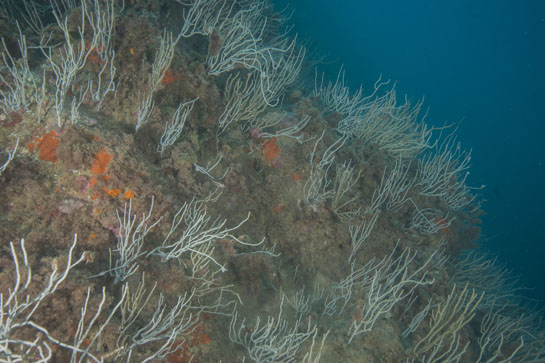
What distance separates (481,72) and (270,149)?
77.7 meters

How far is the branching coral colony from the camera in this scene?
7.39 feet

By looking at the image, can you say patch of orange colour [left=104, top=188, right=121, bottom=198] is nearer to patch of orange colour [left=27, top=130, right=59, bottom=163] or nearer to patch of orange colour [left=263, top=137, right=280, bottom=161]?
patch of orange colour [left=27, top=130, right=59, bottom=163]

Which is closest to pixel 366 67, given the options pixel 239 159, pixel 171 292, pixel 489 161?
pixel 489 161

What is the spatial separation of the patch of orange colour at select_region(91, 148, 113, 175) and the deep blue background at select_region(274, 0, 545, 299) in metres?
18.8

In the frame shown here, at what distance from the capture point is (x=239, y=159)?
167 inches

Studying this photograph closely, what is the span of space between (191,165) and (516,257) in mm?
35078

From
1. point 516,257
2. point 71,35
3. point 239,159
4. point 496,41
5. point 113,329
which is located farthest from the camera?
point 496,41

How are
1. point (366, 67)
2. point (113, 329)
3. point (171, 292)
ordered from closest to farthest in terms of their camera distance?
point (113, 329), point (171, 292), point (366, 67)

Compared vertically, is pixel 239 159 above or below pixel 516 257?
above

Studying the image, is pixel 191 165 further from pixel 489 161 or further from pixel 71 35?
pixel 489 161

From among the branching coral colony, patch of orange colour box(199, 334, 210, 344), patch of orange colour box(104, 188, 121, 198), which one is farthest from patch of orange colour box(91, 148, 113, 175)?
patch of orange colour box(199, 334, 210, 344)

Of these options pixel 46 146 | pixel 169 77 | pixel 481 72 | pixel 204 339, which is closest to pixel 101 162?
pixel 46 146

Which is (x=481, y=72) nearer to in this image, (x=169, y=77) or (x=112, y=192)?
(x=169, y=77)

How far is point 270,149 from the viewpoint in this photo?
447 centimetres
